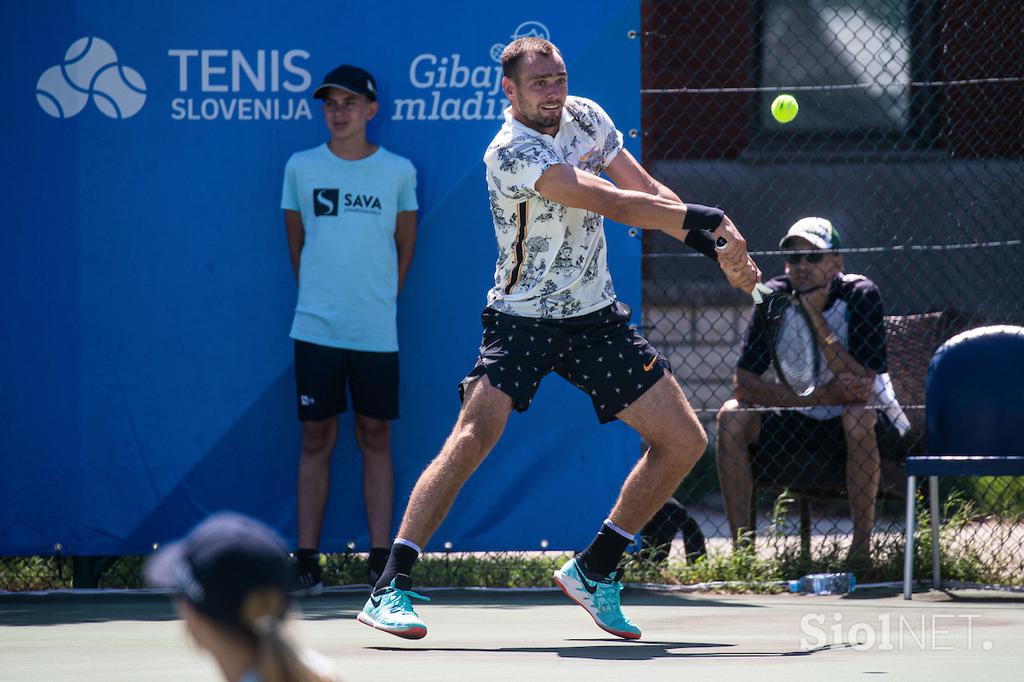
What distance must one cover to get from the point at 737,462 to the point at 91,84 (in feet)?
10.6

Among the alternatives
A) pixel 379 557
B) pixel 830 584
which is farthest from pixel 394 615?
pixel 830 584

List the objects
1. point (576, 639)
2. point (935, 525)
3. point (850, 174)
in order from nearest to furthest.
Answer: point (576, 639) → point (935, 525) → point (850, 174)

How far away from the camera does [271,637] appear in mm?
2053

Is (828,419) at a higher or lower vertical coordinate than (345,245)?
lower

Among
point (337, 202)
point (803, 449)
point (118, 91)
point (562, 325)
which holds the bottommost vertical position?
point (803, 449)

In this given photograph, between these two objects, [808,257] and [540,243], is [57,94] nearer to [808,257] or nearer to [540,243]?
[540,243]

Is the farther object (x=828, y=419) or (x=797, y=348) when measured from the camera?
(x=828, y=419)

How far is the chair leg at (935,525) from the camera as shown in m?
6.21

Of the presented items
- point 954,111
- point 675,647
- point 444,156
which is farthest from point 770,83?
point 675,647

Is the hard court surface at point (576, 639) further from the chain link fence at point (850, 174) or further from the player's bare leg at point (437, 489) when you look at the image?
the chain link fence at point (850, 174)

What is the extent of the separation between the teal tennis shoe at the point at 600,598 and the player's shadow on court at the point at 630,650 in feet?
0.17

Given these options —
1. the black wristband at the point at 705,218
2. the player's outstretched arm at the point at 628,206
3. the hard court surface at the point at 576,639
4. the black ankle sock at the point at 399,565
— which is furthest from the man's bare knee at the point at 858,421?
the black ankle sock at the point at 399,565

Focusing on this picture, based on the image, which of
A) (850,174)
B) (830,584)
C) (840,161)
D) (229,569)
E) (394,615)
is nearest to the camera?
(229,569)

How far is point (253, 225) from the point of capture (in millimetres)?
6727
